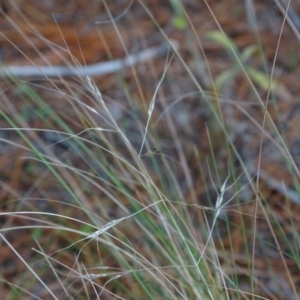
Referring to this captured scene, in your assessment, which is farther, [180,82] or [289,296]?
[180,82]

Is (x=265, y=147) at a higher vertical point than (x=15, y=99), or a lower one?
lower

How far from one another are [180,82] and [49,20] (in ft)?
1.00

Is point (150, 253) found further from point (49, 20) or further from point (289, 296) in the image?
point (49, 20)

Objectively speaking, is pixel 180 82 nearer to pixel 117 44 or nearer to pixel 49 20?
pixel 117 44

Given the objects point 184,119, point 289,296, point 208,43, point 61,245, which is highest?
point 208,43

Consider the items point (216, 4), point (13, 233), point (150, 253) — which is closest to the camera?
point (150, 253)

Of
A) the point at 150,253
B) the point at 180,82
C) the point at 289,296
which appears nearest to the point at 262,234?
the point at 289,296

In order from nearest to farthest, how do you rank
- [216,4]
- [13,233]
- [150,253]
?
1. [150,253]
2. [13,233]
3. [216,4]

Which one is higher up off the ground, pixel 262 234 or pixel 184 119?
pixel 184 119

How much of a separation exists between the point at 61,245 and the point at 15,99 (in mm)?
306

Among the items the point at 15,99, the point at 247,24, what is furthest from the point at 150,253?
the point at 247,24

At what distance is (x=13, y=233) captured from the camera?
1.17 metres

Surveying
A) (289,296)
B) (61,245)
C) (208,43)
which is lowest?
(289,296)

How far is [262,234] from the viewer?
3.83ft
